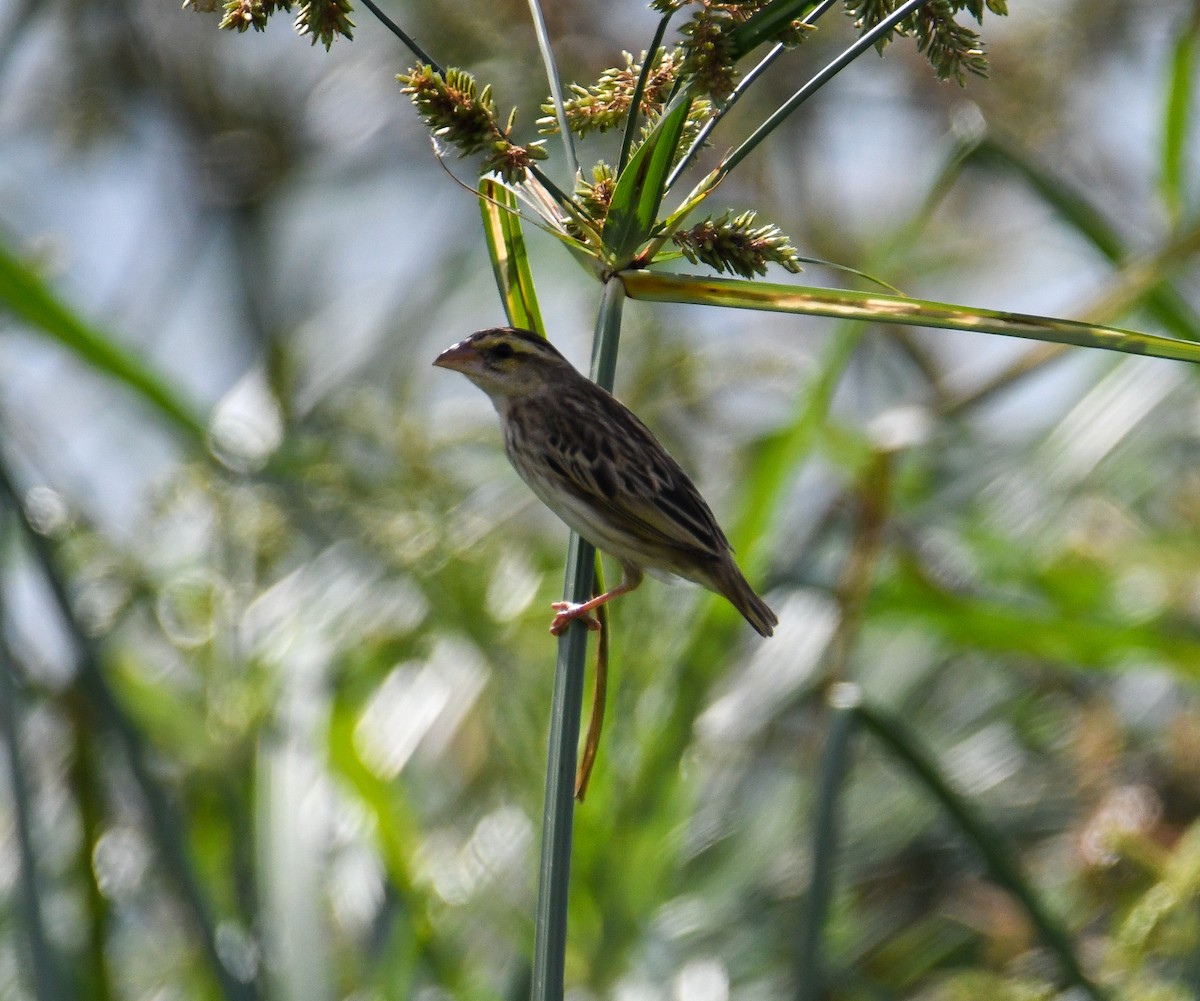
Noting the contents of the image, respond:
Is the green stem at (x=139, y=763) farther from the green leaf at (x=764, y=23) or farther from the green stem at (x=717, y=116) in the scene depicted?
the green leaf at (x=764, y=23)

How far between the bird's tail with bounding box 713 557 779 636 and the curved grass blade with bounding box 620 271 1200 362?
1039 mm

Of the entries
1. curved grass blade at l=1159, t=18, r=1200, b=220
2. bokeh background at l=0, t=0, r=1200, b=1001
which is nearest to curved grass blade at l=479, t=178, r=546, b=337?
bokeh background at l=0, t=0, r=1200, b=1001

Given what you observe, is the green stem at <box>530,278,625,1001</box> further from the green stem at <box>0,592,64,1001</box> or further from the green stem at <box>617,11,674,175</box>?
the green stem at <box>0,592,64,1001</box>

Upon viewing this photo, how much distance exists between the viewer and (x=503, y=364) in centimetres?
339

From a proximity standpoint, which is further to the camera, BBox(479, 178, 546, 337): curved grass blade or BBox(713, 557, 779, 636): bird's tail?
BBox(713, 557, 779, 636): bird's tail

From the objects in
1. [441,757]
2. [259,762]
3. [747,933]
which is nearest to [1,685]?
[259,762]

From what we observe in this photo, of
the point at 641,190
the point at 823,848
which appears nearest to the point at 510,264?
the point at 641,190

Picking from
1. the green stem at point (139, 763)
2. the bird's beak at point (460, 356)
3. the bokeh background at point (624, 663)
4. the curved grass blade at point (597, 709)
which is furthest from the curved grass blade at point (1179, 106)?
the green stem at point (139, 763)

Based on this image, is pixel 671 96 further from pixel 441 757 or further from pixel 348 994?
pixel 441 757

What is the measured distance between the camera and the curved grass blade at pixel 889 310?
180 cm

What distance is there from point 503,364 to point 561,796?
1.76m

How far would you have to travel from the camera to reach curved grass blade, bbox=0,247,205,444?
2.48 metres

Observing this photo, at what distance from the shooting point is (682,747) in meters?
3.23

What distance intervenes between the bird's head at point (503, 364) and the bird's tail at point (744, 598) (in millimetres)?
621
